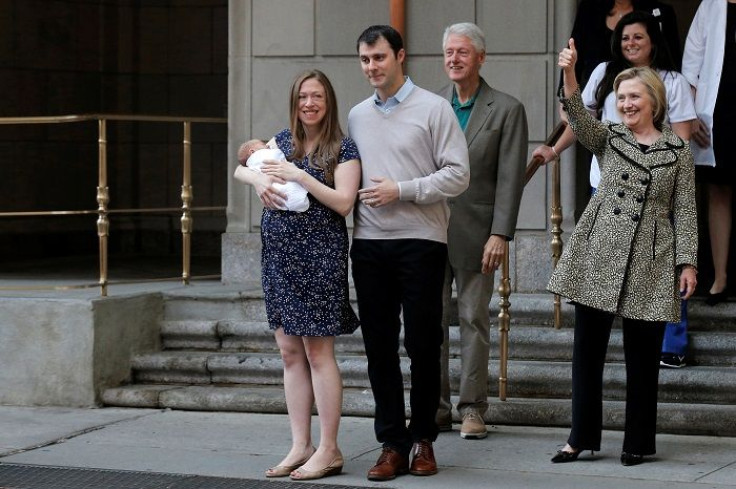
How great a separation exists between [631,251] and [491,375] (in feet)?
5.55

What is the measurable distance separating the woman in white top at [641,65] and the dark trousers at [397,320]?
4.14 ft

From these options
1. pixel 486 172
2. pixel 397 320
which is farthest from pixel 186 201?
pixel 397 320

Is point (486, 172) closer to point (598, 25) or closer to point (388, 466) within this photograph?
point (598, 25)

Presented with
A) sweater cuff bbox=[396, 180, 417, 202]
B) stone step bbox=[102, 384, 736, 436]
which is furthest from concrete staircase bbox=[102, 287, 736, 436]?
sweater cuff bbox=[396, 180, 417, 202]

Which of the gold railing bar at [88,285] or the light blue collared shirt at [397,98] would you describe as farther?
the gold railing bar at [88,285]

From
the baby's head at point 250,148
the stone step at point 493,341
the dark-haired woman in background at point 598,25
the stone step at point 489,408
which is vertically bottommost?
the stone step at point 489,408

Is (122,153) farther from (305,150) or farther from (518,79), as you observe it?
(305,150)

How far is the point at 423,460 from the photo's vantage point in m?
6.66

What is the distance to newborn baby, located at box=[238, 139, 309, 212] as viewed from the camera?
21.3ft

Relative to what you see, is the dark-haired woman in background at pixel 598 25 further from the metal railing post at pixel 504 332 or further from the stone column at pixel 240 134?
the stone column at pixel 240 134

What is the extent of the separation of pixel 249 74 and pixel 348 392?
249cm

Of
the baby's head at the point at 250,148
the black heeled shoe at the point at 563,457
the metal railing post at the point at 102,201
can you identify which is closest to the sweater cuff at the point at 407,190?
the baby's head at the point at 250,148

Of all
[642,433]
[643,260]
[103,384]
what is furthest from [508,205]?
[103,384]

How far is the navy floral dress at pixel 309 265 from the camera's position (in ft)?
21.5
